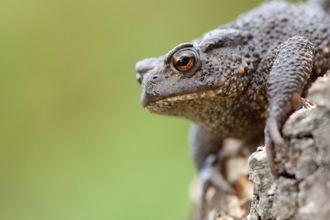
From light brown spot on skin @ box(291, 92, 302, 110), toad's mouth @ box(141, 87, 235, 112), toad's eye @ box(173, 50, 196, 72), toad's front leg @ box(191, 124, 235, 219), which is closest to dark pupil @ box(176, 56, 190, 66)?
toad's eye @ box(173, 50, 196, 72)

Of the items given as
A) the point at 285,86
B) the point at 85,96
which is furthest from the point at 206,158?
the point at 85,96

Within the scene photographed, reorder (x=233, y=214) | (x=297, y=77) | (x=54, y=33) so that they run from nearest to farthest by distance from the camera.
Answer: (x=297, y=77)
(x=233, y=214)
(x=54, y=33)

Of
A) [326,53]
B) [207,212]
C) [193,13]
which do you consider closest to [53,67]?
[193,13]

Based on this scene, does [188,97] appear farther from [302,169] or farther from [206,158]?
[206,158]

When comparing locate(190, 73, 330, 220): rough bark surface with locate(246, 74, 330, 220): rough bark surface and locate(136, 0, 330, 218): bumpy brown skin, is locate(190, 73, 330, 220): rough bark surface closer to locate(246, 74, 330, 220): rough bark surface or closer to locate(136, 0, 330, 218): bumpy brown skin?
locate(246, 74, 330, 220): rough bark surface

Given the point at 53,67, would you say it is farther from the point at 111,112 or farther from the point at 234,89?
the point at 234,89

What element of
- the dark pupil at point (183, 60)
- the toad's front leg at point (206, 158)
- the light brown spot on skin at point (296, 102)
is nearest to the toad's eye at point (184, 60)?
the dark pupil at point (183, 60)
